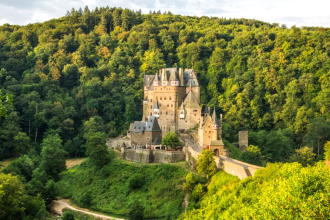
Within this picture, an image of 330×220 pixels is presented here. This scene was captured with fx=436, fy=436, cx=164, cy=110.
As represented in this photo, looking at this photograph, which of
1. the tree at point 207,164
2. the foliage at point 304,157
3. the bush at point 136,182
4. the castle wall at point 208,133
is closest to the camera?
the tree at point 207,164

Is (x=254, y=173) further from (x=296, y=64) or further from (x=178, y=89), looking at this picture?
(x=296, y=64)

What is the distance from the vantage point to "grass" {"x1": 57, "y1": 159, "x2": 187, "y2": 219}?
51619 millimetres

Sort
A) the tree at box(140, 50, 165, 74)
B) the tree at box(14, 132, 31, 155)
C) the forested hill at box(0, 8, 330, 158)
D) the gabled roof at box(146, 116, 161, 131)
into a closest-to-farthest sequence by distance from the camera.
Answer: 1. the gabled roof at box(146, 116, 161, 131)
2. the tree at box(14, 132, 31, 155)
3. the forested hill at box(0, 8, 330, 158)
4. the tree at box(140, 50, 165, 74)

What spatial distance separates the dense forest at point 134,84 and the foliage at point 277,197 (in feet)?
67.2

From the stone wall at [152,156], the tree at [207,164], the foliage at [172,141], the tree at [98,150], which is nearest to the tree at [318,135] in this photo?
the foliage at [172,141]

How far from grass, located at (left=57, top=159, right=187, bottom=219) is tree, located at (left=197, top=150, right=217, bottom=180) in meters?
4.46

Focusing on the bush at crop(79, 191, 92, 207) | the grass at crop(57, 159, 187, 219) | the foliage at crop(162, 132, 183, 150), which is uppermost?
the foliage at crop(162, 132, 183, 150)

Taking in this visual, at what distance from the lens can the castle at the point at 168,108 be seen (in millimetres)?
64625

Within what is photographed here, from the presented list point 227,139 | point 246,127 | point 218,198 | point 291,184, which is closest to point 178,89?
point 227,139

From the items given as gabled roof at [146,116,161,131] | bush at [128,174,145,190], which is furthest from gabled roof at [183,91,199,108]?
bush at [128,174,145,190]

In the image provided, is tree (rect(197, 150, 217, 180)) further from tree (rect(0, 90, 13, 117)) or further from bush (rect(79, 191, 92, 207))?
tree (rect(0, 90, 13, 117))

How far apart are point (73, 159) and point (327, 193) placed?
6220cm

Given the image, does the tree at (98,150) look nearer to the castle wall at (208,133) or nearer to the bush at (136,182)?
the bush at (136,182)

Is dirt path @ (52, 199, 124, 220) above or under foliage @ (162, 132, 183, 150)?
under
